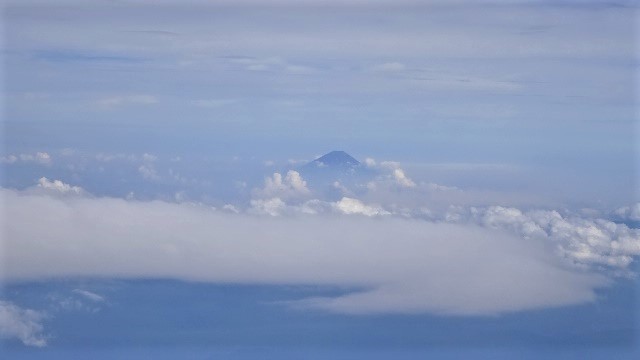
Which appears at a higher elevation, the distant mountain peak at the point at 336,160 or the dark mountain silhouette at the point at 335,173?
the distant mountain peak at the point at 336,160

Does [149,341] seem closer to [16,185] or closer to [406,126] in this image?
[16,185]

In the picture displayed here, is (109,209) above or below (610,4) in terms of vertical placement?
below

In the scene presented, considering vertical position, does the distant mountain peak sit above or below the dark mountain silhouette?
above

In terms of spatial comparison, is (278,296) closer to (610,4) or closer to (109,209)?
(109,209)

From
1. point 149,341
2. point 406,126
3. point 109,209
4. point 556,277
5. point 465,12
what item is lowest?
point 149,341

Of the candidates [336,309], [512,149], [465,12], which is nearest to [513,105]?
[512,149]

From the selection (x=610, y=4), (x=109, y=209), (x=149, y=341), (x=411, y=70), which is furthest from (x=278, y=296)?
(x=610, y=4)
